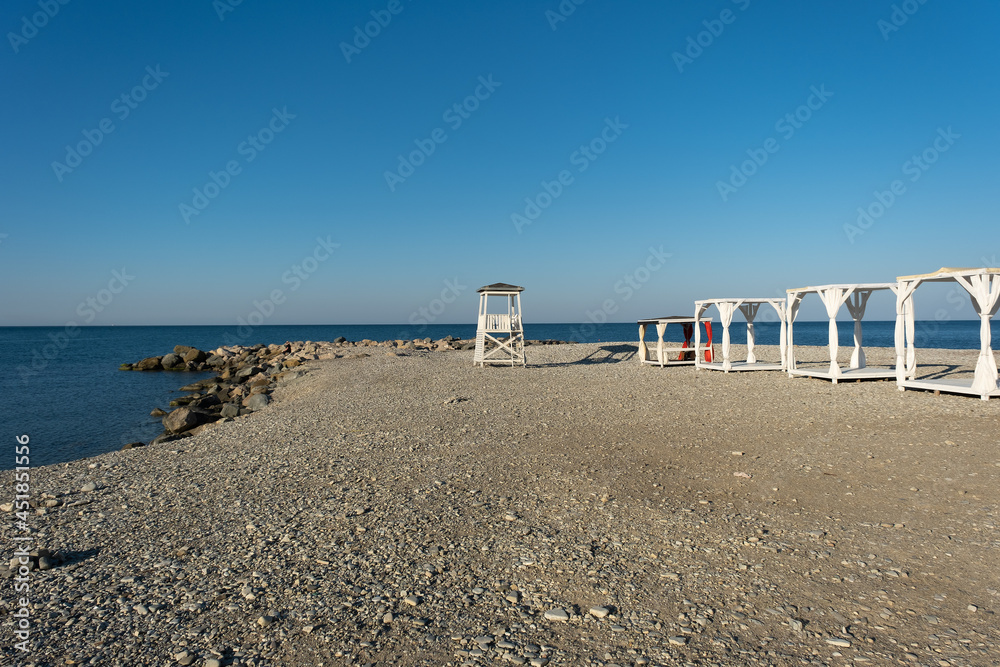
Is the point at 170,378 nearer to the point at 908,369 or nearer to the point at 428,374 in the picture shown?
the point at 428,374

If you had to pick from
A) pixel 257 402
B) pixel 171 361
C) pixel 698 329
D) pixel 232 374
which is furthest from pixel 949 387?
pixel 171 361

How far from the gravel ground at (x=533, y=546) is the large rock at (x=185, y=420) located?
373cm

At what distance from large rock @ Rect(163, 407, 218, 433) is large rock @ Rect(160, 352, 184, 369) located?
980 inches

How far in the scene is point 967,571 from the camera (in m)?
4.60

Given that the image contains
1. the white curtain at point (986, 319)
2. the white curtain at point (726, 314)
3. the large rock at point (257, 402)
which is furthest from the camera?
the white curtain at point (726, 314)

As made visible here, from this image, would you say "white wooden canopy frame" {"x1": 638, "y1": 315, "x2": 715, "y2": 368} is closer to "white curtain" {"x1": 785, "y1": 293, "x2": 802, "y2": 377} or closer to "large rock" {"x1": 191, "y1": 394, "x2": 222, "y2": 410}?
"white curtain" {"x1": 785, "y1": 293, "x2": 802, "y2": 377}

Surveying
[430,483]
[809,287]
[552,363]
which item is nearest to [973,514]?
[430,483]

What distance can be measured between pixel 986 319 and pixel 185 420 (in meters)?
18.5

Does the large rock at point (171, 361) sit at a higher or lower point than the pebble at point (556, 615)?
higher

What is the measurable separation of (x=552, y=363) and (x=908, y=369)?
40.4ft

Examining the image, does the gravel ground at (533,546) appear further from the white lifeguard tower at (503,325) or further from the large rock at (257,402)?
the white lifeguard tower at (503,325)

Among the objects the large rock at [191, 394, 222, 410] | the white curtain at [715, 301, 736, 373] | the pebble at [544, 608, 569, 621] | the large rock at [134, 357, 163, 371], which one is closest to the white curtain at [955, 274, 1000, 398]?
the white curtain at [715, 301, 736, 373]

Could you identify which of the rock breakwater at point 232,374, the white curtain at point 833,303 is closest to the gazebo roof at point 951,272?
the white curtain at point 833,303

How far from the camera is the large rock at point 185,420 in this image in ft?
45.9
